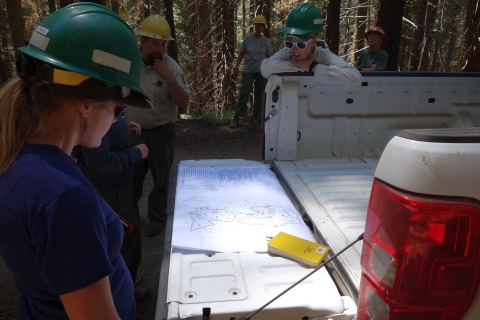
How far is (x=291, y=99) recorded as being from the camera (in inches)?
134

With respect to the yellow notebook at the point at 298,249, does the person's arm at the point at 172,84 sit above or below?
above

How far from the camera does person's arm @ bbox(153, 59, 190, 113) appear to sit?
12.7 ft

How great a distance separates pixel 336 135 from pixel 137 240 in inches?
79.7

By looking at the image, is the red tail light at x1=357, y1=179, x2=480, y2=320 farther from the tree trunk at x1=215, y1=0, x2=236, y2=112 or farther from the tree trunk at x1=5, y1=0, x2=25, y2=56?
the tree trunk at x1=5, y1=0, x2=25, y2=56

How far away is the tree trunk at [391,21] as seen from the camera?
23.3 feet

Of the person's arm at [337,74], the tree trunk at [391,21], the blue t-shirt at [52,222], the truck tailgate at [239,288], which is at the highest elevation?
the tree trunk at [391,21]

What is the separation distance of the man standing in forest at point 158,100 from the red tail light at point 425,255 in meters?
3.18

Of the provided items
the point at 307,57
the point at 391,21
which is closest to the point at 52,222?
the point at 307,57

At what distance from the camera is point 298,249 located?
1.88 metres

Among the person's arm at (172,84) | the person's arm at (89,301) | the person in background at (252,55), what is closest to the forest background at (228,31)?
the person in background at (252,55)

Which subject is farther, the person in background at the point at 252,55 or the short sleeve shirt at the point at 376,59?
the person in background at the point at 252,55

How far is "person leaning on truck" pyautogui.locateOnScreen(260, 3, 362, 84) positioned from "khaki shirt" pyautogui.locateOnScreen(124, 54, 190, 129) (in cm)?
107

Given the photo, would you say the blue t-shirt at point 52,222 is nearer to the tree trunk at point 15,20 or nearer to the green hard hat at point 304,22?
the green hard hat at point 304,22

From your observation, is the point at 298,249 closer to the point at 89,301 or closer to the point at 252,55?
the point at 89,301
